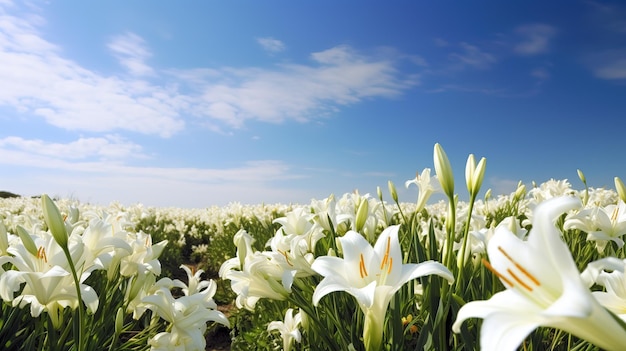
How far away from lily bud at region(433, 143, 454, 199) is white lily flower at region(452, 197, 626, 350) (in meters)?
0.97

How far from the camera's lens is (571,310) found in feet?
2.59

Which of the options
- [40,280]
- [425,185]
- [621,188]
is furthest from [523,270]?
[621,188]

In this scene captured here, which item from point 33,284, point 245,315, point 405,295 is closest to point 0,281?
point 33,284

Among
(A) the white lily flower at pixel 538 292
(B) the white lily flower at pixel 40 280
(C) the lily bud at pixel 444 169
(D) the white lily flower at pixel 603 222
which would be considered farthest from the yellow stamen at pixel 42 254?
(D) the white lily flower at pixel 603 222

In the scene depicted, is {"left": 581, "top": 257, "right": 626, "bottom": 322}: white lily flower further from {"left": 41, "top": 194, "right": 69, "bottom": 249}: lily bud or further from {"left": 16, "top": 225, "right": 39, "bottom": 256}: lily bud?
{"left": 16, "top": 225, "right": 39, "bottom": 256}: lily bud

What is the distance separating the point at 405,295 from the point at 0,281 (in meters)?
2.02

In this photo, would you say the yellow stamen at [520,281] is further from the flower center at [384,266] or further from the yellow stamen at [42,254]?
the yellow stamen at [42,254]

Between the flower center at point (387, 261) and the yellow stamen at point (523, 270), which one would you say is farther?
the flower center at point (387, 261)

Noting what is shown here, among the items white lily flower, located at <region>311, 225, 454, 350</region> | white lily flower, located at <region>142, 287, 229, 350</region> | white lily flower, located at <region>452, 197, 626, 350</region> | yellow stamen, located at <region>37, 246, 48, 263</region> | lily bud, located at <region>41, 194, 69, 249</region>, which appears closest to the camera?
white lily flower, located at <region>452, 197, 626, 350</region>

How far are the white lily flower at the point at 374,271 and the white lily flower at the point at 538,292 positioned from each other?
49cm

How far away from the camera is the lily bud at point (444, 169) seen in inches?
80.5

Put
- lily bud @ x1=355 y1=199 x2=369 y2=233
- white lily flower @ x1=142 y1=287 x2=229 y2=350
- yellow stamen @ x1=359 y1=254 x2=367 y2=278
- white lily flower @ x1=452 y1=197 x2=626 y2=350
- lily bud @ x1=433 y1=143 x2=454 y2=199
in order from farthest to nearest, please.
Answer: lily bud @ x1=355 y1=199 x2=369 y2=233 → white lily flower @ x1=142 y1=287 x2=229 y2=350 → lily bud @ x1=433 y1=143 x2=454 y2=199 → yellow stamen @ x1=359 y1=254 x2=367 y2=278 → white lily flower @ x1=452 y1=197 x2=626 y2=350

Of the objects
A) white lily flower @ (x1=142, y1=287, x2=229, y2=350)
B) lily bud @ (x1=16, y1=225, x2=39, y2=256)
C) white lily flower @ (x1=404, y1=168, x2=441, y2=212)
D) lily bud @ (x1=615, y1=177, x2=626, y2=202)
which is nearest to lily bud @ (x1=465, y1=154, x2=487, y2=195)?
white lily flower @ (x1=404, y1=168, x2=441, y2=212)

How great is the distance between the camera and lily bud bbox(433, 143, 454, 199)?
2045 mm
